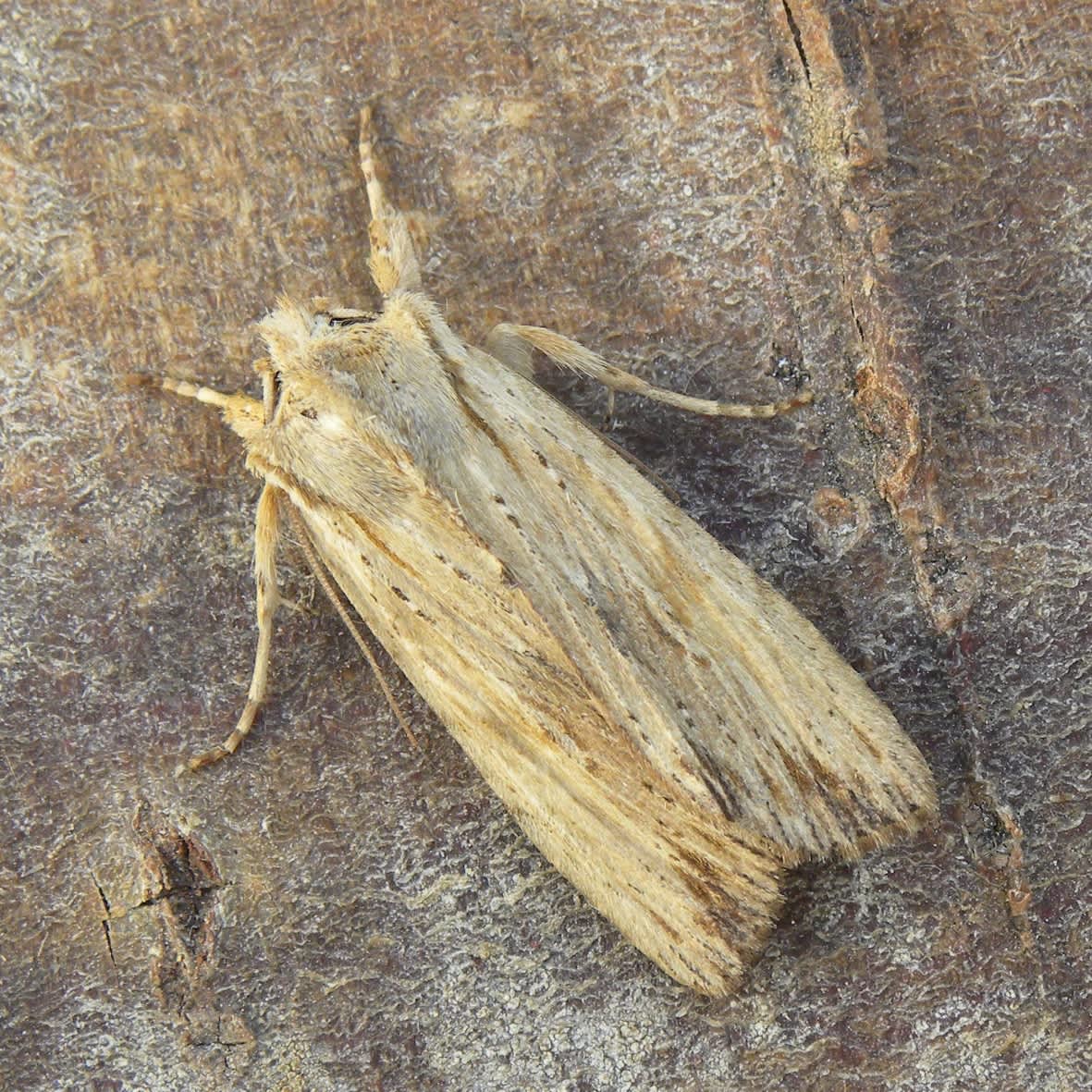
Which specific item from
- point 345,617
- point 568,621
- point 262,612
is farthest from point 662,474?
point 262,612

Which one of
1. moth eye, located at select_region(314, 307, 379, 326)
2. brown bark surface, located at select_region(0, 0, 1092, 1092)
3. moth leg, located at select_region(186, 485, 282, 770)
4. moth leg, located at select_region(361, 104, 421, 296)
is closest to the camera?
brown bark surface, located at select_region(0, 0, 1092, 1092)

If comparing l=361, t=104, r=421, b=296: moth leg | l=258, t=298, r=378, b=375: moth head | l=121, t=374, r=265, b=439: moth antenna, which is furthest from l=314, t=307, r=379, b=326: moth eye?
l=121, t=374, r=265, b=439: moth antenna

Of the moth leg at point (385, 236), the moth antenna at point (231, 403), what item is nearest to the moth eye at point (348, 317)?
the moth leg at point (385, 236)

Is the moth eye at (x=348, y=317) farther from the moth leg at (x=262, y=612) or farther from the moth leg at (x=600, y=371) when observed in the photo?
the moth leg at (x=262, y=612)

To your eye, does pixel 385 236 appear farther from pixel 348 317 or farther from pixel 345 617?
pixel 345 617

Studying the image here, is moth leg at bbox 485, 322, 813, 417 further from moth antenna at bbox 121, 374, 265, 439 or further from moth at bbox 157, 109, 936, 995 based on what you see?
moth antenna at bbox 121, 374, 265, 439

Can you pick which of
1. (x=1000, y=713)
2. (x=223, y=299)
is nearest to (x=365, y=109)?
(x=223, y=299)
